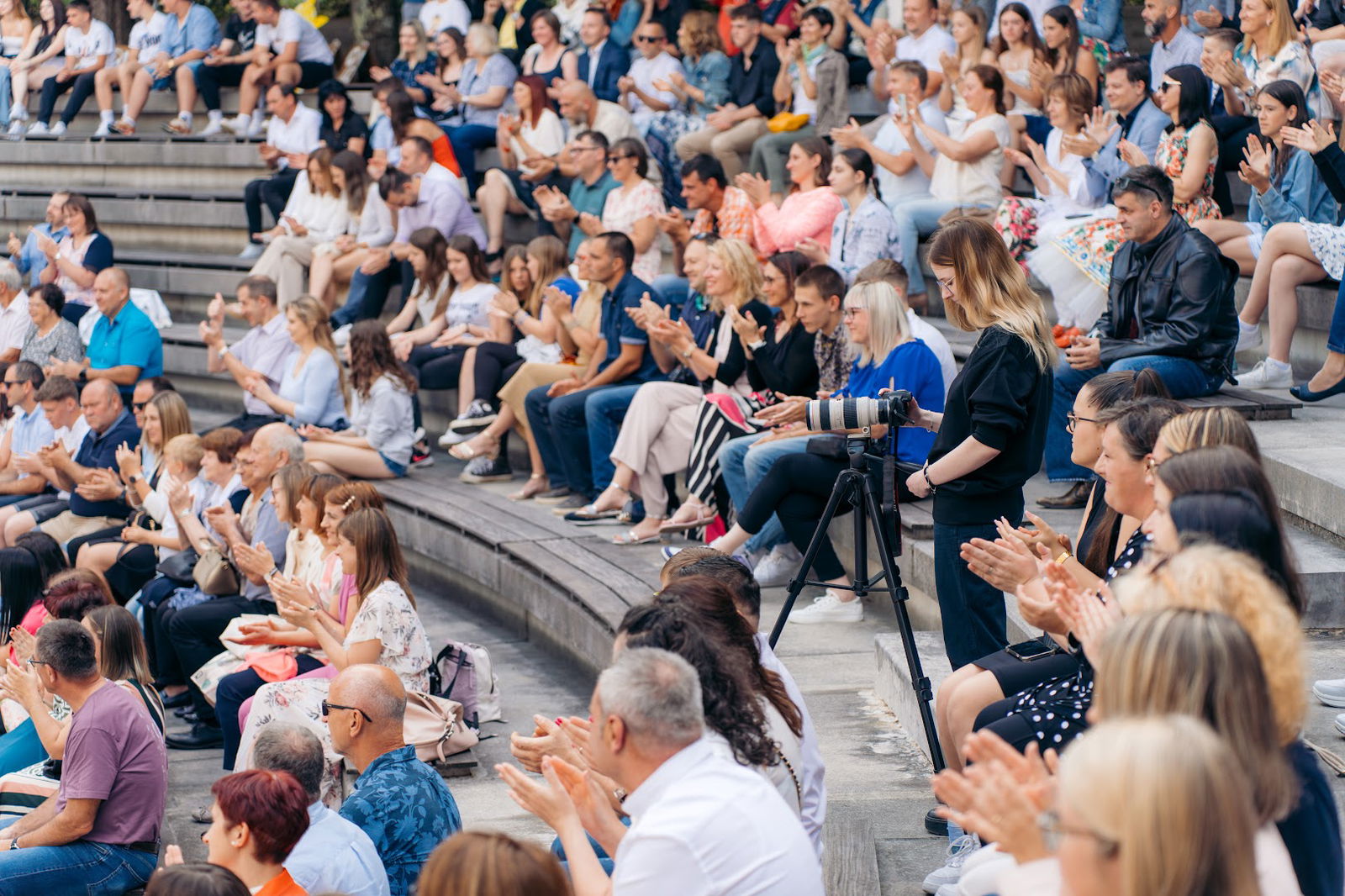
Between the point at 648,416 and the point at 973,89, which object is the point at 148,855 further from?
the point at 973,89

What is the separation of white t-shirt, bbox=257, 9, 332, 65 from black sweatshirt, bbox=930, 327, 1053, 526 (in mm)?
10825

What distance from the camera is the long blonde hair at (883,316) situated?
5941 millimetres

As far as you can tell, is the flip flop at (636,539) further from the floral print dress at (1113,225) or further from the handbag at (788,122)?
the handbag at (788,122)

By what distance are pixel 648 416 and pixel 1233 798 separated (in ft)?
19.1

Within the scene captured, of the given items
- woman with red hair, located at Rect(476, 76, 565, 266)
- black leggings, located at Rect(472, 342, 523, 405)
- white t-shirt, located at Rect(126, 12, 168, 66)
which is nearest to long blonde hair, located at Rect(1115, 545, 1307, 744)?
black leggings, located at Rect(472, 342, 523, 405)

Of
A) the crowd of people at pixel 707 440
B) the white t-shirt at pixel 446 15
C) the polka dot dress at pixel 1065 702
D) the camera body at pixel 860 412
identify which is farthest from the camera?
the white t-shirt at pixel 446 15

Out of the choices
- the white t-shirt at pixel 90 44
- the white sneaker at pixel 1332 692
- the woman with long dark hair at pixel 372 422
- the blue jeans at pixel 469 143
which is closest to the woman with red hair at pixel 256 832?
the white sneaker at pixel 1332 692

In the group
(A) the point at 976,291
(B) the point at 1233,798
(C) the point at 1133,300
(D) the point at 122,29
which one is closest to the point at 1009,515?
(A) the point at 976,291

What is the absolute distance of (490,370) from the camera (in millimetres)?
9141

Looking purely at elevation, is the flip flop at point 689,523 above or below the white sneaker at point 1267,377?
below

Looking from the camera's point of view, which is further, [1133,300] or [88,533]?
[88,533]

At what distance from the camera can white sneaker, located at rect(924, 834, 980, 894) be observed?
368cm

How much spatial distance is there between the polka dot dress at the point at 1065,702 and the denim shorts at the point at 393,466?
5.80 meters

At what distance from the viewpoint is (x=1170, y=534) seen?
284 centimetres
